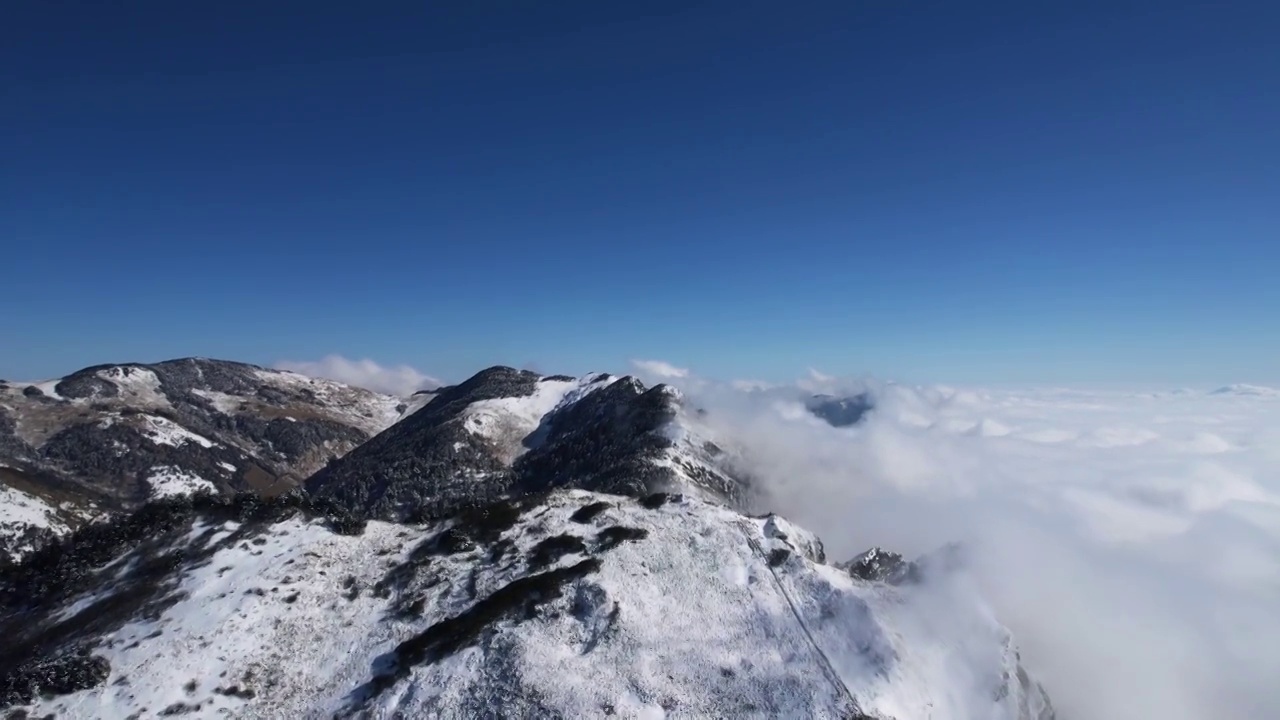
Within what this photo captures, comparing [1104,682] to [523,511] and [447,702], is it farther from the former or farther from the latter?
[447,702]

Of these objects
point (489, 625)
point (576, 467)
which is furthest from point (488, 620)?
point (576, 467)

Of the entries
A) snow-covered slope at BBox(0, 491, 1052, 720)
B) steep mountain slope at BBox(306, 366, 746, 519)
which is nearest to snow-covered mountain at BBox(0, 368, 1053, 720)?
snow-covered slope at BBox(0, 491, 1052, 720)

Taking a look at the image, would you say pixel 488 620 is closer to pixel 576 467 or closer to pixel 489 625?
pixel 489 625

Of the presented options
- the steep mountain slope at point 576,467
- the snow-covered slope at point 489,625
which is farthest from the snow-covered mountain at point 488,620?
the steep mountain slope at point 576,467

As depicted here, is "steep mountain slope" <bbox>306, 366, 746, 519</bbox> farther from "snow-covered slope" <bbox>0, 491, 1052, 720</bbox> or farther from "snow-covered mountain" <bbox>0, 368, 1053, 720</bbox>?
"snow-covered slope" <bbox>0, 491, 1052, 720</bbox>

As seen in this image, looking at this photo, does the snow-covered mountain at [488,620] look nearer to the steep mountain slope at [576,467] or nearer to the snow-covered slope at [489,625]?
the snow-covered slope at [489,625]

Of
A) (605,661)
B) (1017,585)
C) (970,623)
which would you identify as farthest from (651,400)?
(605,661)
